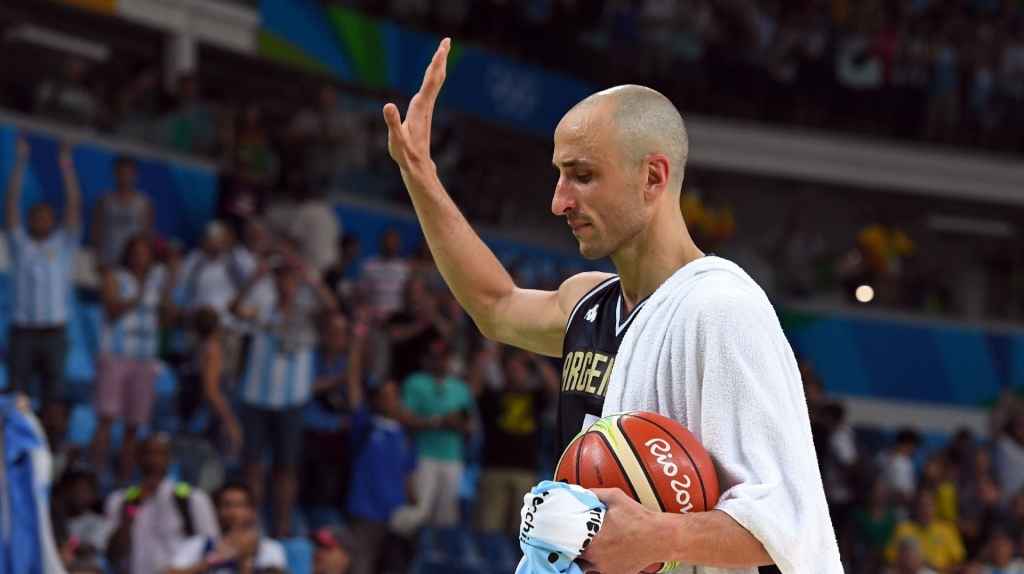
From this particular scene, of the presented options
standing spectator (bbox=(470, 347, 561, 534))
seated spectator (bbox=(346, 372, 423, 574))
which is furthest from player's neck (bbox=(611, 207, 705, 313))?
standing spectator (bbox=(470, 347, 561, 534))

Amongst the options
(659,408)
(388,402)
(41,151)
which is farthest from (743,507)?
(41,151)

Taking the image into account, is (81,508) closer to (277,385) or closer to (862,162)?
(277,385)

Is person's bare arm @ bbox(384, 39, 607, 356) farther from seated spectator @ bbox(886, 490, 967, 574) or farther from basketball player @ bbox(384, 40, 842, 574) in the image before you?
seated spectator @ bbox(886, 490, 967, 574)

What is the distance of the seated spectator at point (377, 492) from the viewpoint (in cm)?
1007

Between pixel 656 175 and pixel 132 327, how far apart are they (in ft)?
25.4

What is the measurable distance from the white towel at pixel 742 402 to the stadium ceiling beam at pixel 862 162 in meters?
18.0

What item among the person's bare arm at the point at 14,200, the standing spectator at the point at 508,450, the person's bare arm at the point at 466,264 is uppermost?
the person's bare arm at the point at 14,200

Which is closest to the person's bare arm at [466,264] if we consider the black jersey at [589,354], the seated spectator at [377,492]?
the black jersey at [589,354]

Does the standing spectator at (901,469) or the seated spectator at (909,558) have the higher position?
the standing spectator at (901,469)

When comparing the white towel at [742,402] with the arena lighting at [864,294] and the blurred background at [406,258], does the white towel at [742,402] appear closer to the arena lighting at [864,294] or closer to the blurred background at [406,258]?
the blurred background at [406,258]

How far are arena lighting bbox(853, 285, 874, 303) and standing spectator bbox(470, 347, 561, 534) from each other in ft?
30.7

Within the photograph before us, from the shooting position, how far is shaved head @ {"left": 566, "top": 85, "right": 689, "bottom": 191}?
2891mm

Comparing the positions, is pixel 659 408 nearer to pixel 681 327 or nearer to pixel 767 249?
pixel 681 327

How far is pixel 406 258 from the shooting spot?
13.8 m
